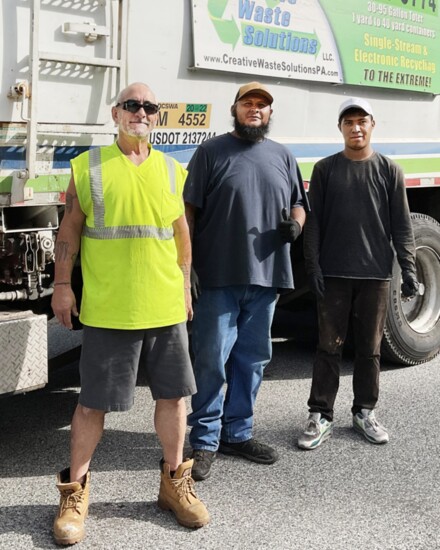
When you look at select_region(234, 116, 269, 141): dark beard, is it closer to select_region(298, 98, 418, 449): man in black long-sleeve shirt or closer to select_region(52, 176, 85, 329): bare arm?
select_region(298, 98, 418, 449): man in black long-sleeve shirt

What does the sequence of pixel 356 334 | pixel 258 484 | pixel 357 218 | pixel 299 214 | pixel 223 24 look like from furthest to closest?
pixel 356 334 < pixel 223 24 < pixel 357 218 < pixel 299 214 < pixel 258 484

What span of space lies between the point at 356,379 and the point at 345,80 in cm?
189

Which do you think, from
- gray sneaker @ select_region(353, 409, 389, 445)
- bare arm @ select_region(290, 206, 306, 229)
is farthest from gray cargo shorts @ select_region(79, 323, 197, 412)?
gray sneaker @ select_region(353, 409, 389, 445)

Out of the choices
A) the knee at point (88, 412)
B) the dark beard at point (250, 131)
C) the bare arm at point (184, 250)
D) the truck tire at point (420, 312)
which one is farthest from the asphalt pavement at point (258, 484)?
the dark beard at point (250, 131)

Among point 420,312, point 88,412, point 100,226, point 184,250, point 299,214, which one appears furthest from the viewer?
point 420,312

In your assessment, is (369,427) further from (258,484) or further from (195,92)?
(195,92)

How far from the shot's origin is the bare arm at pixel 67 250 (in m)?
3.57

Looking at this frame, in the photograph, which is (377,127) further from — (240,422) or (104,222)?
(104,222)

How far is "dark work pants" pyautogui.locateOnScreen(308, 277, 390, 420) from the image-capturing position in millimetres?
4746

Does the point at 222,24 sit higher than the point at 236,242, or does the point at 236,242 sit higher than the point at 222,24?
the point at 222,24

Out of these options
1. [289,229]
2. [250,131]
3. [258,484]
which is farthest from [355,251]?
[258,484]

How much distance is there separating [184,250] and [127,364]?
554 millimetres

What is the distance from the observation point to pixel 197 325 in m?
4.34

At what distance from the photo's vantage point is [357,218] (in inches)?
183
